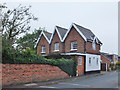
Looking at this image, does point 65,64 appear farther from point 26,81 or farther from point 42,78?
point 26,81

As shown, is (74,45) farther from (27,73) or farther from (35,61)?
(27,73)

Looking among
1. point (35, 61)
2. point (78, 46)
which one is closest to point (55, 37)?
point (78, 46)

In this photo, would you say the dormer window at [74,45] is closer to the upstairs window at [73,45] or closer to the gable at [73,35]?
the upstairs window at [73,45]

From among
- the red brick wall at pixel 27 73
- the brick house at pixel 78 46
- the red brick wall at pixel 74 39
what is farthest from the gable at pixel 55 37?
the red brick wall at pixel 27 73

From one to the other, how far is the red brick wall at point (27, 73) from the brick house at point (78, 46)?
5.65 m

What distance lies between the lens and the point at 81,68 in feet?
73.8

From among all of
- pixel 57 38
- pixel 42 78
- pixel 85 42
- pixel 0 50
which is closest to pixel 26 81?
pixel 42 78

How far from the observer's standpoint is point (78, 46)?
81.2ft

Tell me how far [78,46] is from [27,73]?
42.5 ft

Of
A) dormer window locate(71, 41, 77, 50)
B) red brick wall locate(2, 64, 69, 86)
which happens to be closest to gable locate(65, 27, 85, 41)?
dormer window locate(71, 41, 77, 50)

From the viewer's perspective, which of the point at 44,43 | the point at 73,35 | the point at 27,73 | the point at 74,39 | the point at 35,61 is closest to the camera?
the point at 27,73

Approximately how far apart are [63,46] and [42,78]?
1244 cm

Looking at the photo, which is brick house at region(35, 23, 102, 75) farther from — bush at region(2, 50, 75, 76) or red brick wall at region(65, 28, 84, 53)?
bush at region(2, 50, 75, 76)

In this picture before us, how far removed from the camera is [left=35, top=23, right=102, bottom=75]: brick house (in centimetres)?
2330
